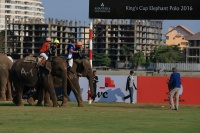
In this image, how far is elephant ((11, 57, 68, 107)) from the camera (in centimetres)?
2205

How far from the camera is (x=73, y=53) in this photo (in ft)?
75.5

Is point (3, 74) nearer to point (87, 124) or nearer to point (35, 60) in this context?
point (35, 60)

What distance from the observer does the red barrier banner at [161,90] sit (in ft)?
97.4

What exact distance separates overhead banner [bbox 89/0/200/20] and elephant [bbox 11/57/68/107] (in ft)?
21.1

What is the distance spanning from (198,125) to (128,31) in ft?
541

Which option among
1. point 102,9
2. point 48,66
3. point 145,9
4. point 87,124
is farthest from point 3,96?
point 87,124

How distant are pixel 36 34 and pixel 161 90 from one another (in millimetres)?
146953

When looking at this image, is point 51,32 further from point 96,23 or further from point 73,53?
point 73,53

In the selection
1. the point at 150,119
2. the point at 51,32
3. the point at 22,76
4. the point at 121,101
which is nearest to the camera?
the point at 150,119

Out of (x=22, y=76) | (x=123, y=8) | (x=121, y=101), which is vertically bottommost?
(x=121, y=101)

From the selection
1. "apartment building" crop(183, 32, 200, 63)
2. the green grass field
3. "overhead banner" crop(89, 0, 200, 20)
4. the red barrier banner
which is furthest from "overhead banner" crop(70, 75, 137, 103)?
"apartment building" crop(183, 32, 200, 63)

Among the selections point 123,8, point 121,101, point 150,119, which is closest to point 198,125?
point 150,119

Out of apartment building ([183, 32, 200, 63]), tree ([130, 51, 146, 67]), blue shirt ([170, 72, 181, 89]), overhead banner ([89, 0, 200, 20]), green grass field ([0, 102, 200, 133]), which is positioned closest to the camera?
green grass field ([0, 102, 200, 133])

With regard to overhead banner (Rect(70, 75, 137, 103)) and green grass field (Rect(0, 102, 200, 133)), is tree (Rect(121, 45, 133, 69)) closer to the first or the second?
overhead banner (Rect(70, 75, 137, 103))
